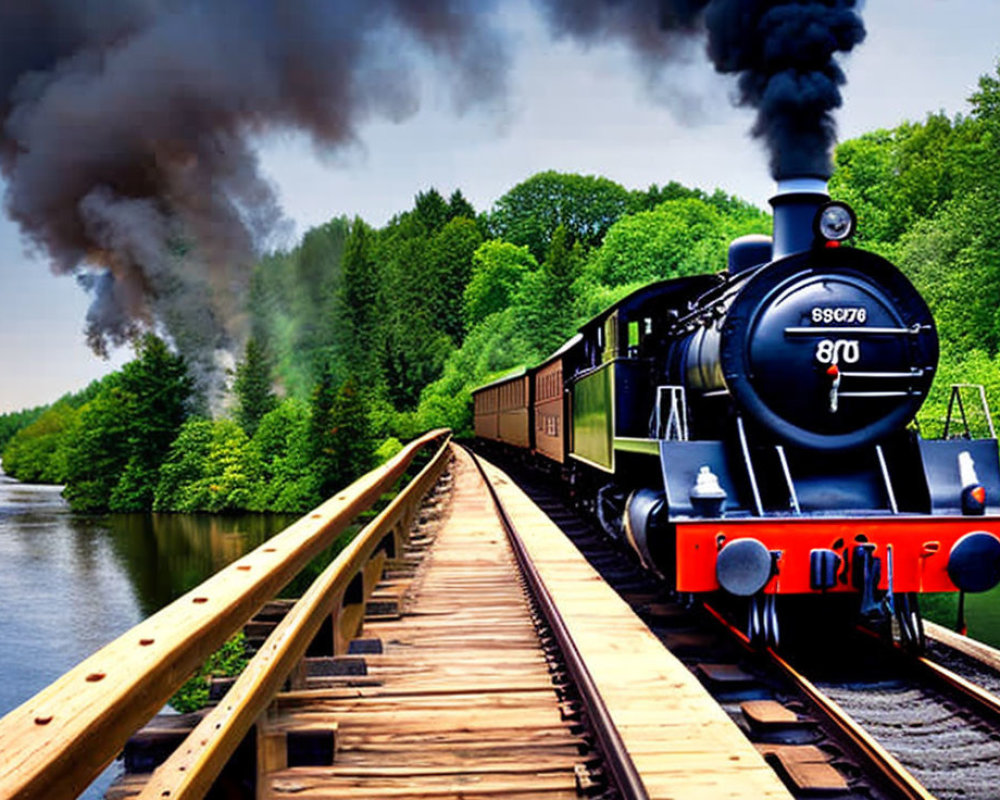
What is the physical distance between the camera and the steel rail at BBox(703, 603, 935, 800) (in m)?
3.49

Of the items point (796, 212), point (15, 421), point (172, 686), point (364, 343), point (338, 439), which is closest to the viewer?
point (172, 686)

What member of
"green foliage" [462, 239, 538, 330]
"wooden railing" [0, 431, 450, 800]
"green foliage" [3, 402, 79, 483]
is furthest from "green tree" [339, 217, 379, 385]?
"wooden railing" [0, 431, 450, 800]

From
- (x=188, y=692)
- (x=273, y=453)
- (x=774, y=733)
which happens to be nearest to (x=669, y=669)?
(x=774, y=733)

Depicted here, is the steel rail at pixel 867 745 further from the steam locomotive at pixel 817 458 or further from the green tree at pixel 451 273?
the green tree at pixel 451 273

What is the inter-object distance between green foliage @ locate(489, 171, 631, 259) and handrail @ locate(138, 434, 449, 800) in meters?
73.9

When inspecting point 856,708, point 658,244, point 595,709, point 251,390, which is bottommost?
point 856,708

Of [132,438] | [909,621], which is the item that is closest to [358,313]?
[132,438]

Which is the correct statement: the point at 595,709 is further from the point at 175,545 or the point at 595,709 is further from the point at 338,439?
the point at 338,439

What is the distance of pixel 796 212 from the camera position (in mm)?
6426

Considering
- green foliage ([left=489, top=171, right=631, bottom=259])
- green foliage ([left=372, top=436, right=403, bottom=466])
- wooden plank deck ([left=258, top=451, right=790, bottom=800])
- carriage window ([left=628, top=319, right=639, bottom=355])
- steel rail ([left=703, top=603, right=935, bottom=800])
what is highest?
green foliage ([left=489, top=171, right=631, bottom=259])

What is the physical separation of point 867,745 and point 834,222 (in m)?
3.56

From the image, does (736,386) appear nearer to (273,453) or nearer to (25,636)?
(25,636)

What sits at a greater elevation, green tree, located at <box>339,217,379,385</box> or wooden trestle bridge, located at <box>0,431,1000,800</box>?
green tree, located at <box>339,217,379,385</box>

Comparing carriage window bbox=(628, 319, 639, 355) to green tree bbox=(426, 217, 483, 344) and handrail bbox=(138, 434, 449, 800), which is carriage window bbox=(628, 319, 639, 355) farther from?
green tree bbox=(426, 217, 483, 344)
